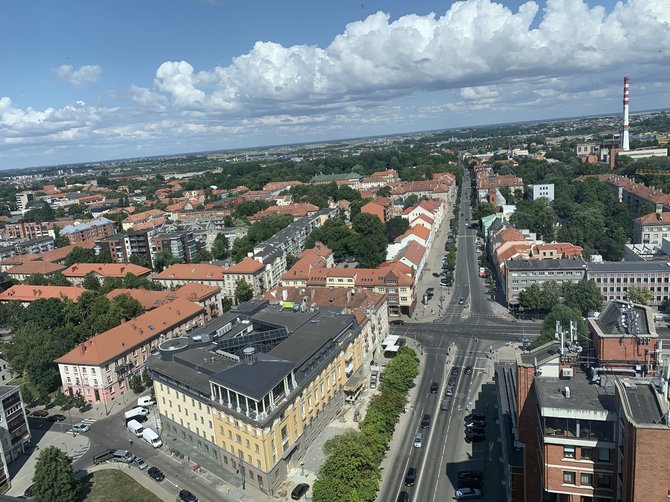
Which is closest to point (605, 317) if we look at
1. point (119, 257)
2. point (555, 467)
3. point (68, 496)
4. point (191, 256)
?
point (555, 467)

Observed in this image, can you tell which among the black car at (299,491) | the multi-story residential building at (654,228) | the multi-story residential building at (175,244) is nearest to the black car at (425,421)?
the black car at (299,491)

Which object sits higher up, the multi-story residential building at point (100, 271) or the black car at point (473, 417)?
the multi-story residential building at point (100, 271)

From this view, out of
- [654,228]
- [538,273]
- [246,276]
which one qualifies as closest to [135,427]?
[246,276]

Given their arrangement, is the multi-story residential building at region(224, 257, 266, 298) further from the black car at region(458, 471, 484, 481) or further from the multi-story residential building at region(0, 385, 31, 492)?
the black car at region(458, 471, 484, 481)

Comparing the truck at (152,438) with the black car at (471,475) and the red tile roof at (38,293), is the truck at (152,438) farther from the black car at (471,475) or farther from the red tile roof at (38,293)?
the red tile roof at (38,293)

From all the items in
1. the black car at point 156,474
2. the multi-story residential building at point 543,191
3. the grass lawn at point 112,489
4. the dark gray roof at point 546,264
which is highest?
the multi-story residential building at point 543,191

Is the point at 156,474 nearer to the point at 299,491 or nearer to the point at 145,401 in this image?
the point at 299,491
